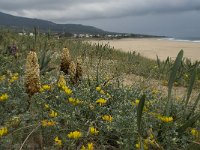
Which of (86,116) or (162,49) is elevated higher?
(86,116)

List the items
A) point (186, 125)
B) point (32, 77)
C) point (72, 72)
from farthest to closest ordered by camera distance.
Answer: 1. point (72, 72)
2. point (32, 77)
3. point (186, 125)

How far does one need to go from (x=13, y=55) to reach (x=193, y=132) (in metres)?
4.45

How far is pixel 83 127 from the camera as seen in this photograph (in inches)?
124

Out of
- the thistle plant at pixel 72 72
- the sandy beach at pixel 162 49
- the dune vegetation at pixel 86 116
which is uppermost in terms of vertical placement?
the thistle plant at pixel 72 72

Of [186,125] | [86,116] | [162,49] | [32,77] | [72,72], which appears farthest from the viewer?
[162,49]

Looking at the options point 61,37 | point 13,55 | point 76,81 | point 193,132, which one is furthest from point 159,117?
point 61,37

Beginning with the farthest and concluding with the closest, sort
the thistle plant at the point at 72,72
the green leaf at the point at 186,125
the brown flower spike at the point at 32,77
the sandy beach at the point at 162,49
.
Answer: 1. the sandy beach at the point at 162,49
2. the thistle plant at the point at 72,72
3. the brown flower spike at the point at 32,77
4. the green leaf at the point at 186,125

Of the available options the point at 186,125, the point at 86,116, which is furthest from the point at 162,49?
the point at 186,125

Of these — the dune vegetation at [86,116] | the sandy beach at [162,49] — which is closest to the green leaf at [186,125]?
the dune vegetation at [86,116]

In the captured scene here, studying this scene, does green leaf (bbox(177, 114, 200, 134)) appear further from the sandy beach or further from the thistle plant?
the sandy beach

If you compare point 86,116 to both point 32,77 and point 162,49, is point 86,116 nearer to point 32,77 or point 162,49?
point 32,77

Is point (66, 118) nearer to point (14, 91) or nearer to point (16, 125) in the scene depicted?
point (16, 125)

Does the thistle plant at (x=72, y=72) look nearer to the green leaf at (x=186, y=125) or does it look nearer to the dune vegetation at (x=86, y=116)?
the dune vegetation at (x=86, y=116)

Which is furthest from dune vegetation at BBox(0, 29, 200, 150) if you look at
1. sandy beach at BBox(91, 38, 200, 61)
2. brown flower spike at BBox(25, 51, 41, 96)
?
Result: sandy beach at BBox(91, 38, 200, 61)
